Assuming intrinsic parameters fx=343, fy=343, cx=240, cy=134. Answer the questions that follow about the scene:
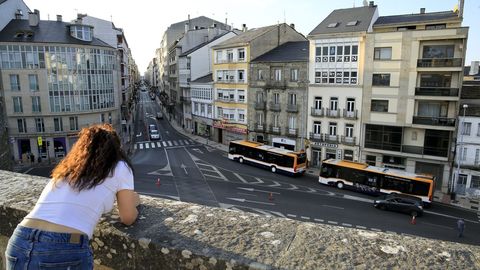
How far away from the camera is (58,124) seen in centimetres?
4228

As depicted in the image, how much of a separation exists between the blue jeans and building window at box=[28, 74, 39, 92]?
44546mm

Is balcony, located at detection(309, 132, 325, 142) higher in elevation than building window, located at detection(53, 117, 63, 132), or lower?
lower

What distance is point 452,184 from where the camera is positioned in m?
30.8

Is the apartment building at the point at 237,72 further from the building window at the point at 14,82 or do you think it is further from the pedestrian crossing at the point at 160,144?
the building window at the point at 14,82

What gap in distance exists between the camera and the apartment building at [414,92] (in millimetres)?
30694

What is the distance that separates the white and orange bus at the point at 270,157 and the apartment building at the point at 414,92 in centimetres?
724

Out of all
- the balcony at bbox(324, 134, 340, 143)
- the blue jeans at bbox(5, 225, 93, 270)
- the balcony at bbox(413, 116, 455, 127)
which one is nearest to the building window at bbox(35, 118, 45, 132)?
the balcony at bbox(324, 134, 340, 143)

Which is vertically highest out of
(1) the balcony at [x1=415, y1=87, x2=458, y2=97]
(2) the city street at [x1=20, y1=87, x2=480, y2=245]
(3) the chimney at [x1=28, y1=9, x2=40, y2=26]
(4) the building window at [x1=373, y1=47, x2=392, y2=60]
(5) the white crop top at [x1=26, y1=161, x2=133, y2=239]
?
(3) the chimney at [x1=28, y1=9, x2=40, y2=26]

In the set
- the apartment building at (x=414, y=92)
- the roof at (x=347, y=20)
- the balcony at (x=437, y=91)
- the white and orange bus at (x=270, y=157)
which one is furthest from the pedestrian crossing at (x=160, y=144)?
the balcony at (x=437, y=91)

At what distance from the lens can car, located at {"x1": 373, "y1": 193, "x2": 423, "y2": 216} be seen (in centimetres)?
2420

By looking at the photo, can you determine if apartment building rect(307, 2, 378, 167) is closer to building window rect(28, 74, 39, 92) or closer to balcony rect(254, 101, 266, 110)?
balcony rect(254, 101, 266, 110)

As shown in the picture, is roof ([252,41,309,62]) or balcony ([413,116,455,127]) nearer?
balcony ([413,116,455,127])

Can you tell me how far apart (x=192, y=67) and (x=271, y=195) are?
37.0 meters

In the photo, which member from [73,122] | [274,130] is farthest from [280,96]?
[73,122]
